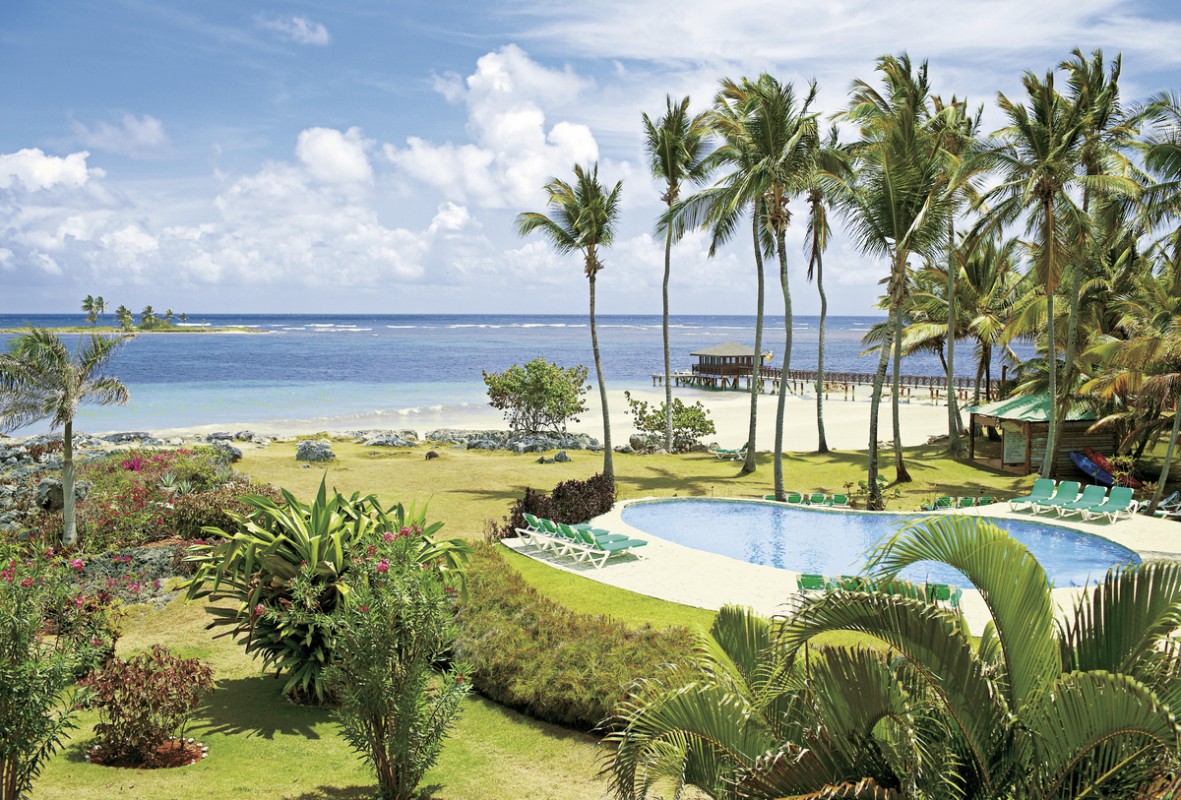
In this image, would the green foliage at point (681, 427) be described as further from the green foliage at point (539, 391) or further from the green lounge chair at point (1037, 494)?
the green lounge chair at point (1037, 494)

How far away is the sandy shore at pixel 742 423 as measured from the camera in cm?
3381

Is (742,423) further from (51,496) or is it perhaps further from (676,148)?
(51,496)

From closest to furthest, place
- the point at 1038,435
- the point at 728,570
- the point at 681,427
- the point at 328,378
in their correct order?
the point at 728,570 < the point at 1038,435 < the point at 681,427 < the point at 328,378

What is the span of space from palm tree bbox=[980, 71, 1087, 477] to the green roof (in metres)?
4.11

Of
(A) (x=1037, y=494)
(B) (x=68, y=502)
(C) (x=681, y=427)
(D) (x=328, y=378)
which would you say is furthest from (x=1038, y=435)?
(D) (x=328, y=378)

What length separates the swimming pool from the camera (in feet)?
49.6

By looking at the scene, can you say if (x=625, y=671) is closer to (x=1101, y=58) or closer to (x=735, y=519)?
(x=735, y=519)

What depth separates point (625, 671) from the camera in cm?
891

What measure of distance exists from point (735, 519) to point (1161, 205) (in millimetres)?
12053

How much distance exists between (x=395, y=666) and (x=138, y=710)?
302 centimetres

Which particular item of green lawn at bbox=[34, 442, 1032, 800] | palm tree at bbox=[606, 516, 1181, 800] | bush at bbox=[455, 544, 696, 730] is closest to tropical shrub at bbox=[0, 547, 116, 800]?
green lawn at bbox=[34, 442, 1032, 800]

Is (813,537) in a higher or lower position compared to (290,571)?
lower

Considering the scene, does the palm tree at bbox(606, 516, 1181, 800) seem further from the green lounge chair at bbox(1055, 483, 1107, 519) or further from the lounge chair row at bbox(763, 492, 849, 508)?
the lounge chair row at bbox(763, 492, 849, 508)

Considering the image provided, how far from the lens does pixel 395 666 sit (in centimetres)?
621
